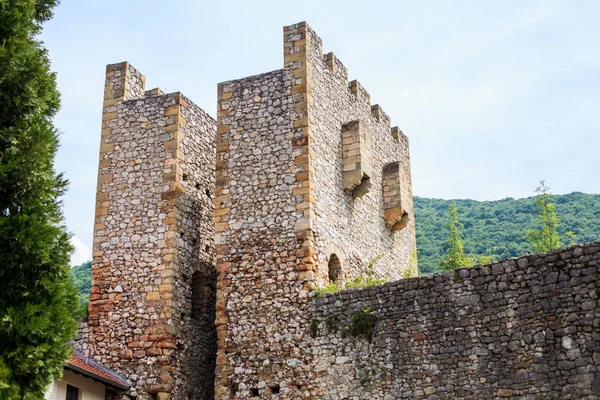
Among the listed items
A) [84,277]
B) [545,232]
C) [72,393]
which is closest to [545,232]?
[545,232]

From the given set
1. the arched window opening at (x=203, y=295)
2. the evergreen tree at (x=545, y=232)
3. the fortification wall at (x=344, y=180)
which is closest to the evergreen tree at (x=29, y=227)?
the fortification wall at (x=344, y=180)

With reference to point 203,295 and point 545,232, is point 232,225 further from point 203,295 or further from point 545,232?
point 545,232

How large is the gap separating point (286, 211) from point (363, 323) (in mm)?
2809

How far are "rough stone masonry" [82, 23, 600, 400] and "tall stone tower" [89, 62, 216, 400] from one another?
0.03 metres

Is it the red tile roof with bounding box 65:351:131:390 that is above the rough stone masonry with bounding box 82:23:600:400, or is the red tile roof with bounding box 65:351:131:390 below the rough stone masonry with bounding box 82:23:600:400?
below

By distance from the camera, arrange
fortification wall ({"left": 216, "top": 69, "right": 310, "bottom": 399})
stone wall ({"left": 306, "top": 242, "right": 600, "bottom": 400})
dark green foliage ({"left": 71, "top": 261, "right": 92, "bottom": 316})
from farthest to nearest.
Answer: dark green foliage ({"left": 71, "top": 261, "right": 92, "bottom": 316}), fortification wall ({"left": 216, "top": 69, "right": 310, "bottom": 399}), stone wall ({"left": 306, "top": 242, "right": 600, "bottom": 400})

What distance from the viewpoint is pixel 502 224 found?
34.1m

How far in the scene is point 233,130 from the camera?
56.5 ft

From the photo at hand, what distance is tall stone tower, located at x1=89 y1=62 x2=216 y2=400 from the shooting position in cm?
1648

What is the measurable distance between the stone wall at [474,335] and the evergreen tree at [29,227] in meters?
5.33

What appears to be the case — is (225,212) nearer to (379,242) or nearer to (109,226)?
(109,226)

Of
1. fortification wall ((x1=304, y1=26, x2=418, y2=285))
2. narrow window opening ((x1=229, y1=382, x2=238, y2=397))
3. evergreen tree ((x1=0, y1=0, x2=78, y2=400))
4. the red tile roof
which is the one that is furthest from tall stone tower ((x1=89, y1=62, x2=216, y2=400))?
evergreen tree ((x1=0, y1=0, x2=78, y2=400))

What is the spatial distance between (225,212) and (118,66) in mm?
4847

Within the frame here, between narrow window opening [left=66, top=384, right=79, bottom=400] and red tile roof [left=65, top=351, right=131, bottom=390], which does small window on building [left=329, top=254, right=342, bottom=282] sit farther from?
narrow window opening [left=66, top=384, right=79, bottom=400]
